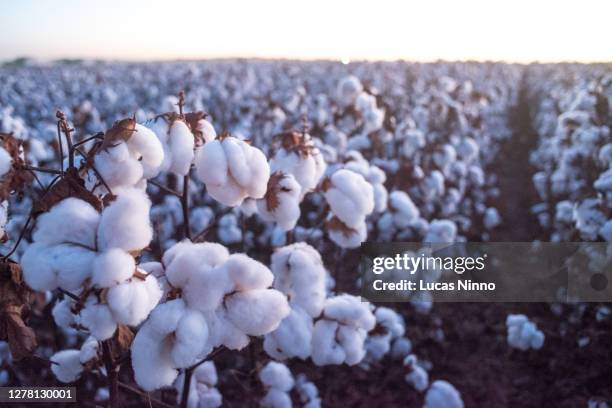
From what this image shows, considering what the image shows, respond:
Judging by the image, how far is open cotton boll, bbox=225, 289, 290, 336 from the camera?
3.75 ft

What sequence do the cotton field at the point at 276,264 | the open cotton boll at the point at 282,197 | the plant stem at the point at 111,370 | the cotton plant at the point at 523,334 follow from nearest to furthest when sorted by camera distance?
the cotton field at the point at 276,264, the plant stem at the point at 111,370, the open cotton boll at the point at 282,197, the cotton plant at the point at 523,334

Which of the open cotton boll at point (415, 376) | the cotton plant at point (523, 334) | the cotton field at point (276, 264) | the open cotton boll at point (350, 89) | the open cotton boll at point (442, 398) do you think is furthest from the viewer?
the open cotton boll at point (350, 89)

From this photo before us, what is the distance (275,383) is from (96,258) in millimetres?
1492

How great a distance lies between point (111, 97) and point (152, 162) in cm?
1170

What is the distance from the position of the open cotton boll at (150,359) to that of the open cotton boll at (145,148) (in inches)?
12.9

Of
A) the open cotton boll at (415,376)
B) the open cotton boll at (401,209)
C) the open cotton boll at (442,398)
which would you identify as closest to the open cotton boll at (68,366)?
the open cotton boll at (442,398)

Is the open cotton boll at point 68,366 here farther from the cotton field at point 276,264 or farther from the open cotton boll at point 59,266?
the open cotton boll at point 59,266

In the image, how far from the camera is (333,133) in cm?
523

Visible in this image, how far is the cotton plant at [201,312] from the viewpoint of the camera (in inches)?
43.4

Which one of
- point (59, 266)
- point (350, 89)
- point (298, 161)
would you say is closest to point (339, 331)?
point (298, 161)

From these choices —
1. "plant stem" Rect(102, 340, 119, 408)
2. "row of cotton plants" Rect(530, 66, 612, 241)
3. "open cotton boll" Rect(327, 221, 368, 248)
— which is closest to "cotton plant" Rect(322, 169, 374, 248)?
"open cotton boll" Rect(327, 221, 368, 248)

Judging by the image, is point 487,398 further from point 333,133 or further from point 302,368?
point 333,133

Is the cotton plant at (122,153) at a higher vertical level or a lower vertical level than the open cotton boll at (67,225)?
higher

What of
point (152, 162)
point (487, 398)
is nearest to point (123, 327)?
point (152, 162)
